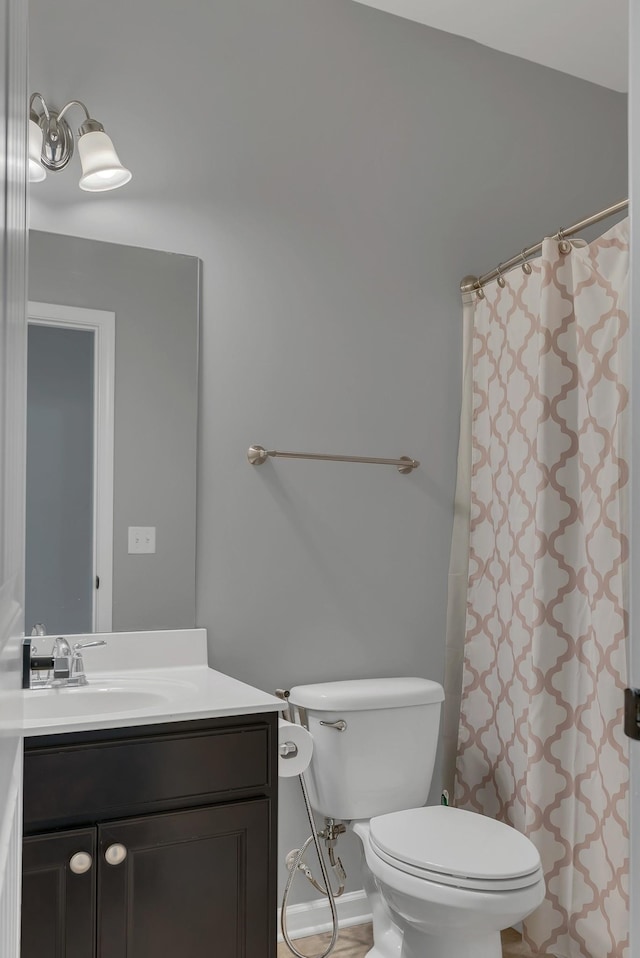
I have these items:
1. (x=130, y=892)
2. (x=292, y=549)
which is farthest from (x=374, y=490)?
(x=130, y=892)

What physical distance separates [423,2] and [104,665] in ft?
6.97

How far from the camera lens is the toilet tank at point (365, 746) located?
7.04 feet

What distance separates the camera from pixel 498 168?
107 inches

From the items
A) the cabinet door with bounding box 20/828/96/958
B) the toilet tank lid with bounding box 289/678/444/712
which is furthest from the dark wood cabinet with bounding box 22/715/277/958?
the toilet tank lid with bounding box 289/678/444/712

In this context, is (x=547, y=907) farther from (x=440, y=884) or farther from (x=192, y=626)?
(x=192, y=626)

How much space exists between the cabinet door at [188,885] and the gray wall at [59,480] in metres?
0.61

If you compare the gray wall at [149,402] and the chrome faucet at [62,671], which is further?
the gray wall at [149,402]

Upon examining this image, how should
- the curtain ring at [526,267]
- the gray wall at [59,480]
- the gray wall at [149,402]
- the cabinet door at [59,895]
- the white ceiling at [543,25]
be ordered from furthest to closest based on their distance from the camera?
1. the white ceiling at [543,25]
2. the curtain ring at [526,267]
3. the gray wall at [149,402]
4. the gray wall at [59,480]
5. the cabinet door at [59,895]

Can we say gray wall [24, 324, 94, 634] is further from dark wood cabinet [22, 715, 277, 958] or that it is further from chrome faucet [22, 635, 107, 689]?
dark wood cabinet [22, 715, 277, 958]

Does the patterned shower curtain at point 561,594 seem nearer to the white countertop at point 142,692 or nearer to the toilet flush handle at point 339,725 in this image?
the toilet flush handle at point 339,725

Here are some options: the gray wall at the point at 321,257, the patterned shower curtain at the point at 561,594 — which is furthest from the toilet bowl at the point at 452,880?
the gray wall at the point at 321,257

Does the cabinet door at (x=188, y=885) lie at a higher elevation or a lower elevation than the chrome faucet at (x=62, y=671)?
lower

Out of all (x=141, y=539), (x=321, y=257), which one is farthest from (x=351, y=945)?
(x=321, y=257)

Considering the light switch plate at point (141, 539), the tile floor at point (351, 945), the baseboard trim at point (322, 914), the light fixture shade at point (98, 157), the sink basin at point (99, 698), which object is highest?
the light fixture shade at point (98, 157)
